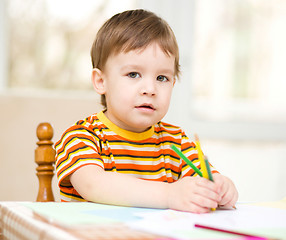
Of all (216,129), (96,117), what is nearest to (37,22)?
(216,129)

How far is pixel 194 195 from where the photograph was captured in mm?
736

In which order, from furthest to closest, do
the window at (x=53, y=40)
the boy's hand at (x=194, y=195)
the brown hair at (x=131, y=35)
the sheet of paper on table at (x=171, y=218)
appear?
1. the window at (x=53, y=40)
2. the brown hair at (x=131, y=35)
3. the boy's hand at (x=194, y=195)
4. the sheet of paper on table at (x=171, y=218)

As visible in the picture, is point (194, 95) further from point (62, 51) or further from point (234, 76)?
point (62, 51)

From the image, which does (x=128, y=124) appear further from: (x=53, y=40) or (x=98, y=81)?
(x=53, y=40)

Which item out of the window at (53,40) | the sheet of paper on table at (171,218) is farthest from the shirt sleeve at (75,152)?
the window at (53,40)

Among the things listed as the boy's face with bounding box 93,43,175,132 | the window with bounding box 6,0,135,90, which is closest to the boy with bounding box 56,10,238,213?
the boy's face with bounding box 93,43,175,132

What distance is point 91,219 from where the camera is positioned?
0.61 meters

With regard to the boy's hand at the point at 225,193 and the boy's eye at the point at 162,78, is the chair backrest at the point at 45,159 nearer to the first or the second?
the boy's eye at the point at 162,78

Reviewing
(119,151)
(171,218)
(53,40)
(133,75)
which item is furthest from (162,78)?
(53,40)

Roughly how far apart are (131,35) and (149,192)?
1.27 ft

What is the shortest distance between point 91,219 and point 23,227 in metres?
0.09

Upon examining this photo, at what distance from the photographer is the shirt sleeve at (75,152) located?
88 cm

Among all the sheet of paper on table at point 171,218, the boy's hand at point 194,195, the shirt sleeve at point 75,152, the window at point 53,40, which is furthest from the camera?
the window at point 53,40

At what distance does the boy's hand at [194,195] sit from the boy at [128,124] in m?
0.06
